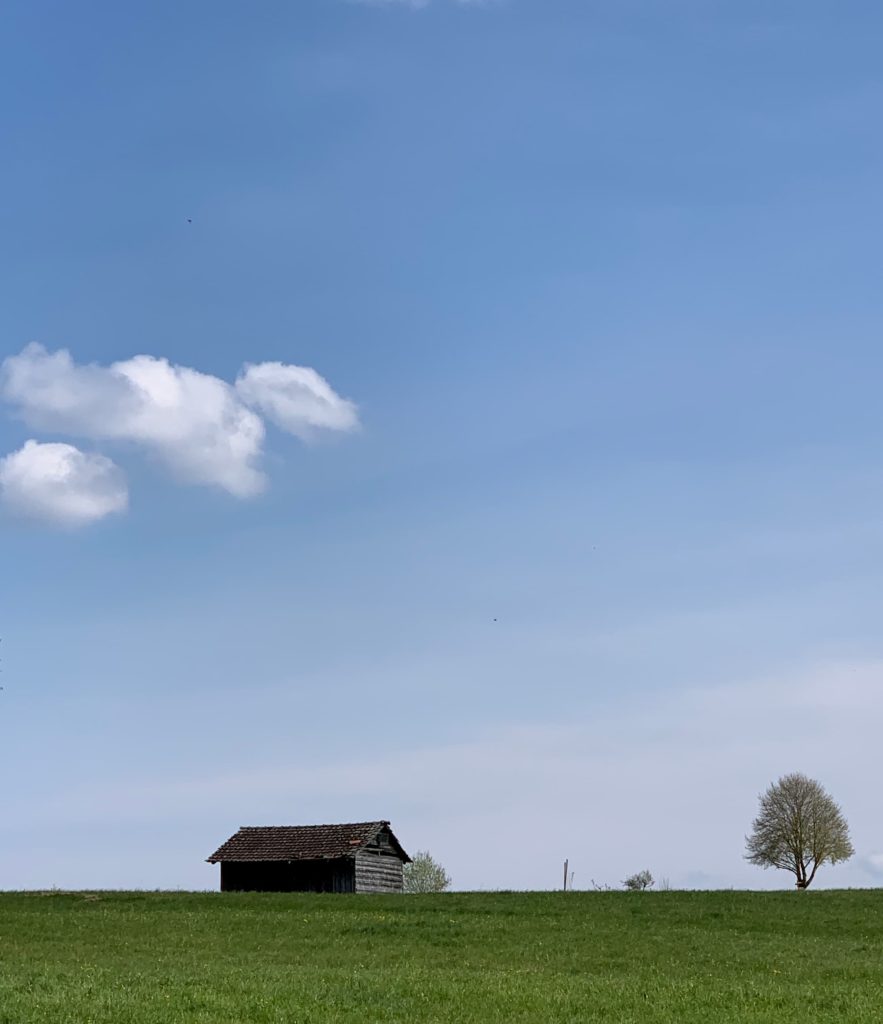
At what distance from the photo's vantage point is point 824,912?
50281 millimetres

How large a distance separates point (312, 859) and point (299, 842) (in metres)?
2.53

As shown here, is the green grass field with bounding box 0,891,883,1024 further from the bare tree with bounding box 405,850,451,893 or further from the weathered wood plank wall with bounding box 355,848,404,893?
the bare tree with bounding box 405,850,451,893

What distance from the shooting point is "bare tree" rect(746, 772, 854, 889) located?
311ft

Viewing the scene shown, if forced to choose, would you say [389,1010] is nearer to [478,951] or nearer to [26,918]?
[478,951]

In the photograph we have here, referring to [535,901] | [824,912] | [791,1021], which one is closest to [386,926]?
[535,901]

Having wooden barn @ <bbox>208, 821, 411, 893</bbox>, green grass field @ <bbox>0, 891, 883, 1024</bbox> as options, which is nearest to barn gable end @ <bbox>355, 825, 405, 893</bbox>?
wooden barn @ <bbox>208, 821, 411, 893</bbox>

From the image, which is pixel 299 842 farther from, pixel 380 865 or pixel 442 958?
pixel 442 958

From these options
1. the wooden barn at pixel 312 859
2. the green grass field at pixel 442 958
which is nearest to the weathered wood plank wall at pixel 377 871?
the wooden barn at pixel 312 859

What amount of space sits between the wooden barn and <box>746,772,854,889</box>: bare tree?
3361 centimetres

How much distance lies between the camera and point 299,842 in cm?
7688

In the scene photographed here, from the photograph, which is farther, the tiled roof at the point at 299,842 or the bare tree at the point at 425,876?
the bare tree at the point at 425,876

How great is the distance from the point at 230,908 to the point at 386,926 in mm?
11762

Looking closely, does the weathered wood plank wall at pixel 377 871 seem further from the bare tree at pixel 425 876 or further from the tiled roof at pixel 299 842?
the bare tree at pixel 425 876

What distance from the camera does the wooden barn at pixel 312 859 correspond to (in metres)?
74.8
